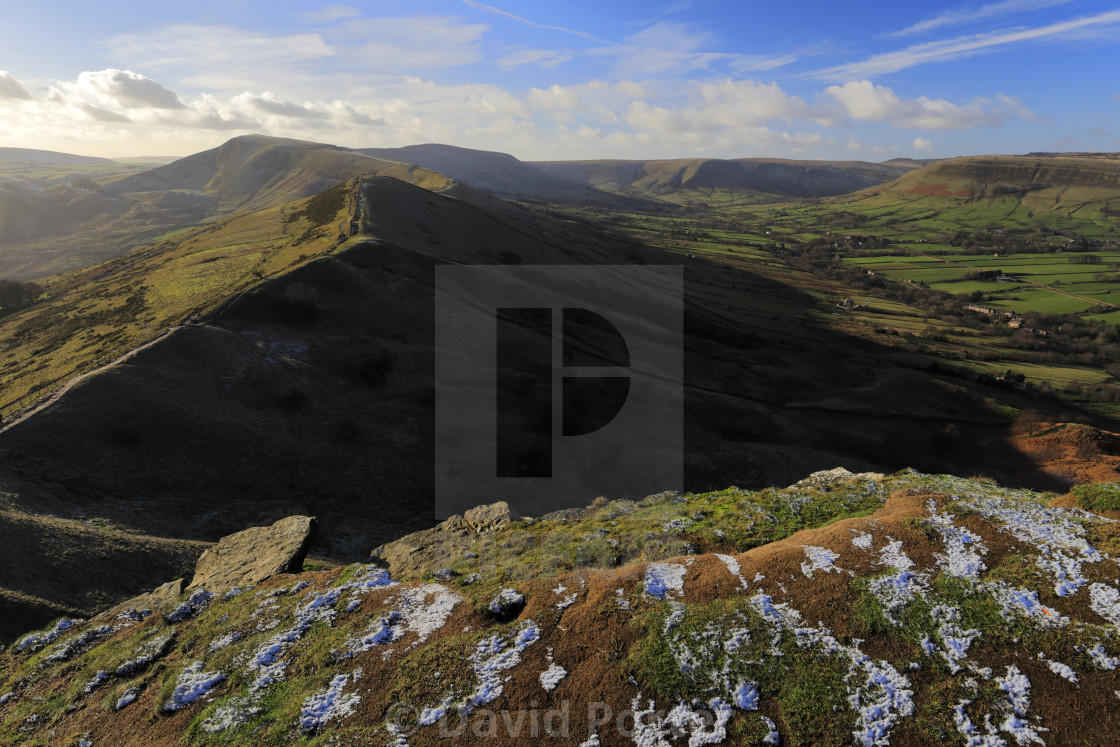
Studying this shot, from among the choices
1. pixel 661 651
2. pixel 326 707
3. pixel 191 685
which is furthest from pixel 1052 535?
pixel 191 685

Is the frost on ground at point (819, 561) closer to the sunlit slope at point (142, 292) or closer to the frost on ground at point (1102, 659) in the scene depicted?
the frost on ground at point (1102, 659)

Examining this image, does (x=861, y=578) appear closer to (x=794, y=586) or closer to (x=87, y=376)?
(x=794, y=586)

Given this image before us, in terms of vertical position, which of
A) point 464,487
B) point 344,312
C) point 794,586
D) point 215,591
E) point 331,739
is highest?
point 344,312

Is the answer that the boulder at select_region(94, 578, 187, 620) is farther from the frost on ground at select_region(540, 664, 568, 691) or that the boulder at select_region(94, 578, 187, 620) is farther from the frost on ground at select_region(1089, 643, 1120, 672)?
the frost on ground at select_region(1089, 643, 1120, 672)

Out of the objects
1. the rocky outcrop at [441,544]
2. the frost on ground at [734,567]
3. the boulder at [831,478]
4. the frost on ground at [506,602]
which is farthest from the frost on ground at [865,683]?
the rocky outcrop at [441,544]

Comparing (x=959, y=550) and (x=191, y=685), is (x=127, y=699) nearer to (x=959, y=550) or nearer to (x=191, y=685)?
(x=191, y=685)

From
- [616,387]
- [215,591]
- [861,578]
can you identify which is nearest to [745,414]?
[616,387]

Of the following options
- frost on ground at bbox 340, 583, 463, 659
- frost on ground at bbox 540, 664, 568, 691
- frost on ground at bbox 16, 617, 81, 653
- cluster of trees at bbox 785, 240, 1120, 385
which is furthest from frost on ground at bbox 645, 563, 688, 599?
cluster of trees at bbox 785, 240, 1120, 385
